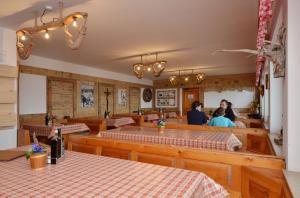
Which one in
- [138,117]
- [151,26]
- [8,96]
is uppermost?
[151,26]

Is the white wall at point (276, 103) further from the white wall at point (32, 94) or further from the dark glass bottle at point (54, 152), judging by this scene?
the white wall at point (32, 94)

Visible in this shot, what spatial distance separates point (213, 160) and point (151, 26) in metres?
2.35


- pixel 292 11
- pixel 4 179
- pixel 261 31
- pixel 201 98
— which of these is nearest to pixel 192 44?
pixel 261 31

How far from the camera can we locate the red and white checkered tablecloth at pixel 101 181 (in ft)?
3.73

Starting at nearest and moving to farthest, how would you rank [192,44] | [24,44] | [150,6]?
[150,6] < [24,44] < [192,44]

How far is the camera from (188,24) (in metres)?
3.36

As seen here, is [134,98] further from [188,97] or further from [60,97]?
[60,97]

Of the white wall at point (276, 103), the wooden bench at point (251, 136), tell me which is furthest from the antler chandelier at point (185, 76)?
the white wall at point (276, 103)

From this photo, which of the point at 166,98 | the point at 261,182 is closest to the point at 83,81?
the point at 166,98

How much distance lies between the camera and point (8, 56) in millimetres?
3369

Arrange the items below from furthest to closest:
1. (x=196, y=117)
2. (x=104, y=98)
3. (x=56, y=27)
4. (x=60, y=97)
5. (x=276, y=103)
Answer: (x=104, y=98)
(x=60, y=97)
(x=196, y=117)
(x=276, y=103)
(x=56, y=27)

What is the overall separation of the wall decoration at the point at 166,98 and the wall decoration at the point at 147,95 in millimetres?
370

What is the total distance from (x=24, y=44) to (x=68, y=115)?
3470mm

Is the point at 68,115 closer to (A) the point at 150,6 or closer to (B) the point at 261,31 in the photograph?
(A) the point at 150,6
